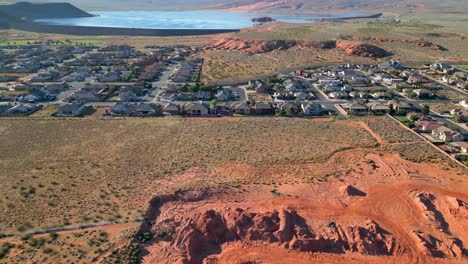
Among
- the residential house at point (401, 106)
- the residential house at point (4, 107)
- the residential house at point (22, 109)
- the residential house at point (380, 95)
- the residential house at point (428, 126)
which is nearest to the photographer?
the residential house at point (428, 126)

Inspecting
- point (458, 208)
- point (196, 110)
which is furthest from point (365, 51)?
point (458, 208)

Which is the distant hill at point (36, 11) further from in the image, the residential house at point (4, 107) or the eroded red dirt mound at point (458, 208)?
the eroded red dirt mound at point (458, 208)

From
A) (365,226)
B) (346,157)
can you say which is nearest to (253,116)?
(346,157)

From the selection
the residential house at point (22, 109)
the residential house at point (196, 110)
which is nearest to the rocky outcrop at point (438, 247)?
the residential house at point (196, 110)

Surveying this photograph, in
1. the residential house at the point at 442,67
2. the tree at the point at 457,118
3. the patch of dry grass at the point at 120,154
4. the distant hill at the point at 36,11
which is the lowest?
the patch of dry grass at the point at 120,154

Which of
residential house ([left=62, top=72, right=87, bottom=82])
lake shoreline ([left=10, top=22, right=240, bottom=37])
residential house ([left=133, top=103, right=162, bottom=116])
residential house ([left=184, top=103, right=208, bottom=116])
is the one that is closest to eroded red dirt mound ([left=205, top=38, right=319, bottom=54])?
lake shoreline ([left=10, top=22, right=240, bottom=37])

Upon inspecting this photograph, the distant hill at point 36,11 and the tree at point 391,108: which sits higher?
the distant hill at point 36,11

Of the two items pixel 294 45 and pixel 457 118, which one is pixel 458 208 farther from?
pixel 294 45

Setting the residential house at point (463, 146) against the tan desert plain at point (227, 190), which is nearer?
the tan desert plain at point (227, 190)
